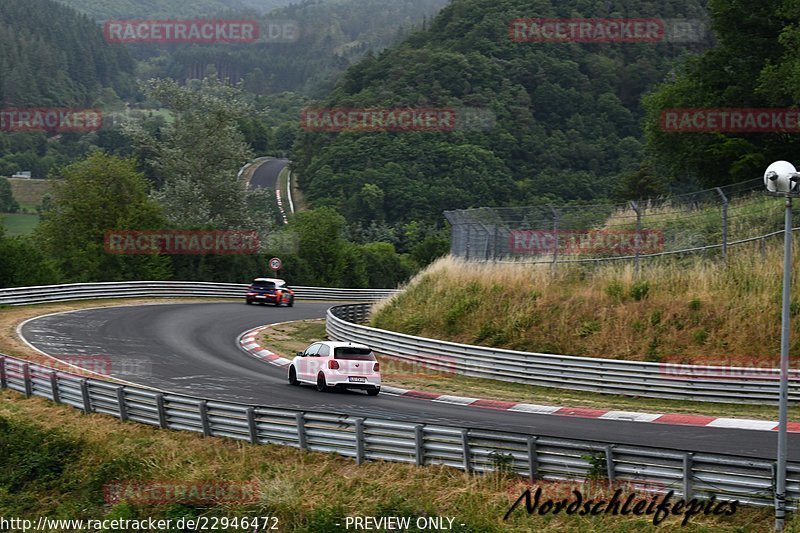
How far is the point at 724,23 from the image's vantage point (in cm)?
4225

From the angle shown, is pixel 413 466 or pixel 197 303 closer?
pixel 413 466

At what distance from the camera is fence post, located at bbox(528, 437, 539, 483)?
1478cm

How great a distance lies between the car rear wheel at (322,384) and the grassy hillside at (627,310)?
6687 millimetres

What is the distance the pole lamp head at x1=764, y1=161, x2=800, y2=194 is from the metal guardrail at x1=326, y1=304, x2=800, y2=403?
12133mm

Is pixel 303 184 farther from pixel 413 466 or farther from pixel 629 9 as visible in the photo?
pixel 413 466

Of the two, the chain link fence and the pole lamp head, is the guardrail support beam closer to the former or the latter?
the pole lamp head

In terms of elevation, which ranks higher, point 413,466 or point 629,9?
point 629,9

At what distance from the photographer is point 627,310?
28.6m

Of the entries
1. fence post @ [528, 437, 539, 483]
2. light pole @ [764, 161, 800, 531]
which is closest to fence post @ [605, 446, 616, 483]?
fence post @ [528, 437, 539, 483]

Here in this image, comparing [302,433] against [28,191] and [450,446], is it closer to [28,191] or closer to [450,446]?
[450,446]

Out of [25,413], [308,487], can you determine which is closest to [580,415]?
[308,487]

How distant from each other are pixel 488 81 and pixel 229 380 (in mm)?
90546

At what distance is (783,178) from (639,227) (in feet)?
55.1

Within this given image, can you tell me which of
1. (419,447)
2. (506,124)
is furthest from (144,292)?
(506,124)
